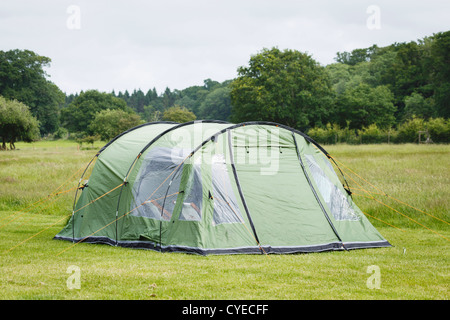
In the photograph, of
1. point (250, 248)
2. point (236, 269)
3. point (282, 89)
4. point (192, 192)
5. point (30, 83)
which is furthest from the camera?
point (30, 83)

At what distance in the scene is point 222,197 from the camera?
356 inches

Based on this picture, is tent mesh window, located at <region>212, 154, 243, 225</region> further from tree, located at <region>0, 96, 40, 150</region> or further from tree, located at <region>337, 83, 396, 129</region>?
tree, located at <region>337, 83, 396, 129</region>

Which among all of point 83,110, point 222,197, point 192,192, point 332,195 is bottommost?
point 332,195

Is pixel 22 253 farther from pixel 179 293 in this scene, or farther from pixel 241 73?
pixel 241 73

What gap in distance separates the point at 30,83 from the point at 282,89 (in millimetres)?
40297

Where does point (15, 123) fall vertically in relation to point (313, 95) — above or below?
below

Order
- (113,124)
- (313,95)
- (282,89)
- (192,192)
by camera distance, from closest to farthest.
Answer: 1. (192,192)
2. (282,89)
3. (113,124)
4. (313,95)

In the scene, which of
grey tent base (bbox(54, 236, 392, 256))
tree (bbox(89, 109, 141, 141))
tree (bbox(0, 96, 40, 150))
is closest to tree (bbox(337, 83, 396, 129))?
tree (bbox(89, 109, 141, 141))

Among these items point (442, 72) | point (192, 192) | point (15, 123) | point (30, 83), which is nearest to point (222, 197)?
point (192, 192)

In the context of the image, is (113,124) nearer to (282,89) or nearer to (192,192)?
(282,89)

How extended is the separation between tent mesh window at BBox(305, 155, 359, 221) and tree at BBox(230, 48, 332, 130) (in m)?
45.3

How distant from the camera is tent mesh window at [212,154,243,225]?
8891 millimetres
